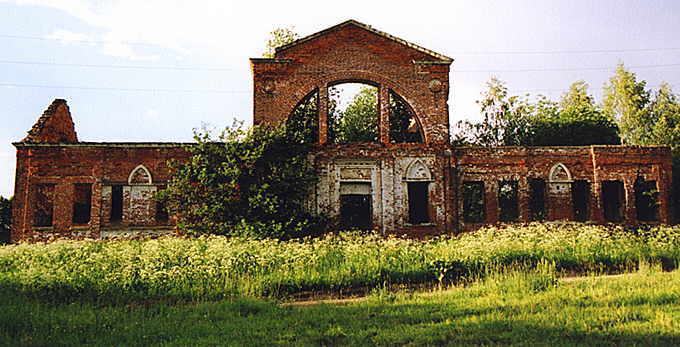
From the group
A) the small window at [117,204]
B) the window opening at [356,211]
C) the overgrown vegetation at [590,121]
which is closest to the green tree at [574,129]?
the overgrown vegetation at [590,121]

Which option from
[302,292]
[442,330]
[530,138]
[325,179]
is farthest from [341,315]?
[530,138]

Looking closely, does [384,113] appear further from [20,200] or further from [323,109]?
[20,200]

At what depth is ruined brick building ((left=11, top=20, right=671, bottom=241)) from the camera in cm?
2016

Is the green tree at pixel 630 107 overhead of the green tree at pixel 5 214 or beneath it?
overhead

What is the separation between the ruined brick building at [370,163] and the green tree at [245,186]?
1438 mm

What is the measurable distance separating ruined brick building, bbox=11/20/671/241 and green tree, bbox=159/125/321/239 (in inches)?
56.6

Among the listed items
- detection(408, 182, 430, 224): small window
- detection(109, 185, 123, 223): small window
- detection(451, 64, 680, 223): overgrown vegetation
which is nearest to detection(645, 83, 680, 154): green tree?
detection(451, 64, 680, 223): overgrown vegetation

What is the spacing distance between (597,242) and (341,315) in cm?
877

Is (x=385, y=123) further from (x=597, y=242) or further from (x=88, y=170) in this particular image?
(x=88, y=170)

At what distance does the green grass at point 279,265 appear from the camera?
9.54 meters

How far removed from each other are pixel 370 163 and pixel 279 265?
424 inches

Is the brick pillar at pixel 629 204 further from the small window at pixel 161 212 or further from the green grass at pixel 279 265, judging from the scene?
the small window at pixel 161 212

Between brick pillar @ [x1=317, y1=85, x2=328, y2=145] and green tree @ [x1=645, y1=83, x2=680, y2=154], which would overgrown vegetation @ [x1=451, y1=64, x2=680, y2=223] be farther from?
brick pillar @ [x1=317, y1=85, x2=328, y2=145]

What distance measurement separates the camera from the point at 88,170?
66.4 ft
